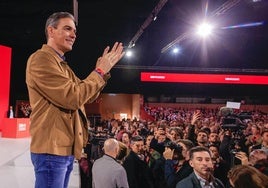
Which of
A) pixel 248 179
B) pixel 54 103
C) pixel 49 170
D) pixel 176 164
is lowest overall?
pixel 176 164

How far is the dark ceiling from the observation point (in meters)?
9.97

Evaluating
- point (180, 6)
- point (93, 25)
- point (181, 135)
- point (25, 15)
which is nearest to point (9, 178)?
point (181, 135)

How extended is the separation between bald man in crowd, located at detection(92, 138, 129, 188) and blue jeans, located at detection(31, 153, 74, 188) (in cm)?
192

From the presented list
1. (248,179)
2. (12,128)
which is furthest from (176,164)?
(12,128)

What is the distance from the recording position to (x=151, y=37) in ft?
48.1

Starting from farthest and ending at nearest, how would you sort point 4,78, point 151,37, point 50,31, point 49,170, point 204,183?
point 151,37, point 4,78, point 204,183, point 50,31, point 49,170

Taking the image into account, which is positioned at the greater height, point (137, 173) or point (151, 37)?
point (151, 37)

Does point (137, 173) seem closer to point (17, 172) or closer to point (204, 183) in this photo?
point (204, 183)

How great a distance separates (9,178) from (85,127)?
3.14 meters

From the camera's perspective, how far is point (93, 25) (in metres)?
12.7

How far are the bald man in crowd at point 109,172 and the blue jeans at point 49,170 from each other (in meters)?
1.92

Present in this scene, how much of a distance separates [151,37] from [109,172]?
12111 mm

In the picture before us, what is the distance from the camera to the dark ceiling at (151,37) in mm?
9969

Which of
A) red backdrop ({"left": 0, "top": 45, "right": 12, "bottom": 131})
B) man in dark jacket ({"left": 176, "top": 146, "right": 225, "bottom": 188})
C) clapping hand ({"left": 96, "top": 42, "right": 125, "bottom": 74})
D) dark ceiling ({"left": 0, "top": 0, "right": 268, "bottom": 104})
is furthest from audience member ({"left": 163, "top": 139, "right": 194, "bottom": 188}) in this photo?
red backdrop ({"left": 0, "top": 45, "right": 12, "bottom": 131})
